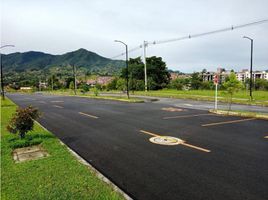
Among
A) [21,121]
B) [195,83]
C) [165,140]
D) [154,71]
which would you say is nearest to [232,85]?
[165,140]

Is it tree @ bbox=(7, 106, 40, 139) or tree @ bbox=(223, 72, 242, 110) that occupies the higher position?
tree @ bbox=(223, 72, 242, 110)

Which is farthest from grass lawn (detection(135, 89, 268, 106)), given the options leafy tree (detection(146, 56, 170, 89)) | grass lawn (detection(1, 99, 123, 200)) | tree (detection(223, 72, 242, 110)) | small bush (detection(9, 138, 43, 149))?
leafy tree (detection(146, 56, 170, 89))

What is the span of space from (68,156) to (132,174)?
2.12m

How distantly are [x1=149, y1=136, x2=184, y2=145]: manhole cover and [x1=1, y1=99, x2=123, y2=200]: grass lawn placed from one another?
320 cm

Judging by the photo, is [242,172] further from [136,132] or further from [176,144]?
[136,132]

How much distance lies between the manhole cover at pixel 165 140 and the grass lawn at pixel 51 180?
10.5 ft

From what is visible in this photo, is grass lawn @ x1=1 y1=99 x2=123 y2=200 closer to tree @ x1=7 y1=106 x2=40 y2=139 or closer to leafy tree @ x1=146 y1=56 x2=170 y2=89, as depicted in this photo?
tree @ x1=7 y1=106 x2=40 y2=139

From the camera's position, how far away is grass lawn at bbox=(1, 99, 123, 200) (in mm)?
4168

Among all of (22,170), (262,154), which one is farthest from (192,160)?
(22,170)

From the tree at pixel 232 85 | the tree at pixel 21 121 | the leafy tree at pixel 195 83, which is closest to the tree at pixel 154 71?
the leafy tree at pixel 195 83

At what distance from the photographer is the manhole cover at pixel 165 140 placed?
808cm

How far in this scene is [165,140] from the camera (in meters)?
8.38

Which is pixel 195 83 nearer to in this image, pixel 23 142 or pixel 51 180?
pixel 23 142

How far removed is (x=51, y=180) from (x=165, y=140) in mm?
4639
